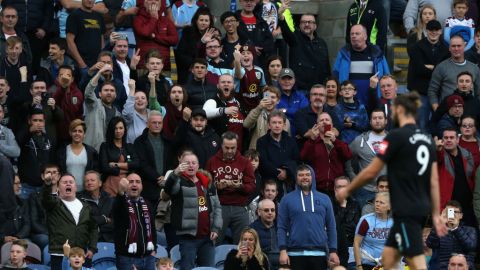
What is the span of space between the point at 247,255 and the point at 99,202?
2.45 metres

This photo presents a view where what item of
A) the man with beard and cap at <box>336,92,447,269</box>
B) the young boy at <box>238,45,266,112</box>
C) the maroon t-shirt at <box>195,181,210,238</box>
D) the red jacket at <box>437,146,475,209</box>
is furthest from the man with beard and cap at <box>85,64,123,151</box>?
→ the man with beard and cap at <box>336,92,447,269</box>

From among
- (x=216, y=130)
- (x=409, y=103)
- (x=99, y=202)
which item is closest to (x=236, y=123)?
(x=216, y=130)

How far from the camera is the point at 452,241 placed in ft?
72.4

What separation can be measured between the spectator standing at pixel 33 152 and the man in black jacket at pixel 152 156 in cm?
130

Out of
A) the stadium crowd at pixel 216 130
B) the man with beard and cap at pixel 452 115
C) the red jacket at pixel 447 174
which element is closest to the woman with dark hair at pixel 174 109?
the stadium crowd at pixel 216 130

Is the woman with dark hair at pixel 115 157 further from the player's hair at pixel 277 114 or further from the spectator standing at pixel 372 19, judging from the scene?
the spectator standing at pixel 372 19

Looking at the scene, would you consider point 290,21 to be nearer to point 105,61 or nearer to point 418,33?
point 418,33

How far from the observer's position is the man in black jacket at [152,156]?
2231cm

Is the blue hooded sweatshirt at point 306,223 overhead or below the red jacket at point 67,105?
below

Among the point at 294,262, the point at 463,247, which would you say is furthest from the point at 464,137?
the point at 294,262

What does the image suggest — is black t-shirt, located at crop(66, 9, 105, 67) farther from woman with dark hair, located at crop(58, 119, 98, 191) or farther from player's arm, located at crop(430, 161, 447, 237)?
player's arm, located at crop(430, 161, 447, 237)

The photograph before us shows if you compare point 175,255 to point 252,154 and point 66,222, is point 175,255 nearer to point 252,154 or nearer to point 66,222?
point 66,222

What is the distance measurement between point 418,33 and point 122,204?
709 centimetres

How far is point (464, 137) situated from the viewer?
23.8 metres
